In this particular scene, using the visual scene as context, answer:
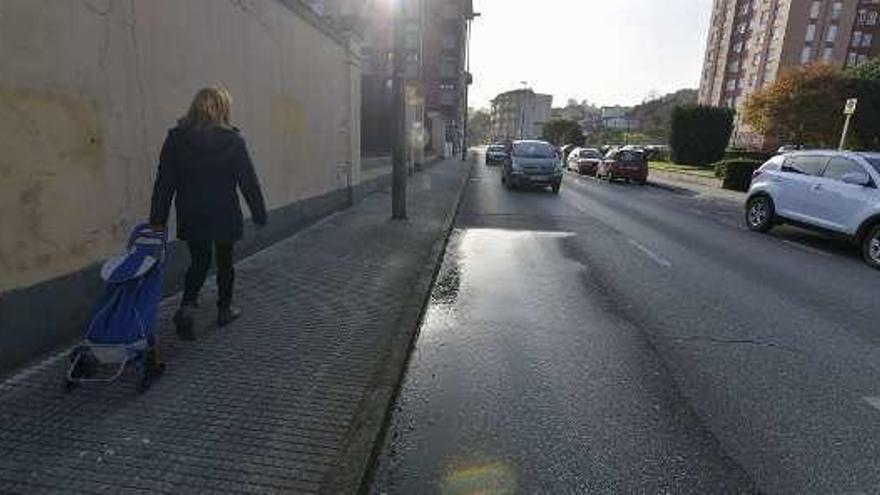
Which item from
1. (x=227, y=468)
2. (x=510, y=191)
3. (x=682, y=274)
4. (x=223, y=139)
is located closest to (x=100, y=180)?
(x=223, y=139)

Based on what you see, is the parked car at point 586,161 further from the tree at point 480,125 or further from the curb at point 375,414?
the tree at point 480,125

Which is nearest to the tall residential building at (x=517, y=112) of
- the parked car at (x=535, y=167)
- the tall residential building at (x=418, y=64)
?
the tall residential building at (x=418, y=64)

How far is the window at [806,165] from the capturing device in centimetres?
1082

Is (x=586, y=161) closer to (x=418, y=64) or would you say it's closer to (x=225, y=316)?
(x=418, y=64)

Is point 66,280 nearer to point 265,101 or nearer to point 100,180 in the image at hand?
point 100,180

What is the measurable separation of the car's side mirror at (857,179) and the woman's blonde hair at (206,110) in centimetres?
1020

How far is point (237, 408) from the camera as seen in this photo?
3516mm

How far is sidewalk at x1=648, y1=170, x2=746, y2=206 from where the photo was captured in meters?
21.1

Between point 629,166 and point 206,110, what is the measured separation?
24.5 m

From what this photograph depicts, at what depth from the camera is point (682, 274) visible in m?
7.92

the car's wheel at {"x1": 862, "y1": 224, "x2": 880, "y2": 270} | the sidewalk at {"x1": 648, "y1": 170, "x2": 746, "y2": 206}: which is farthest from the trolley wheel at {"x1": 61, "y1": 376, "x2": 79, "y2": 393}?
the sidewalk at {"x1": 648, "y1": 170, "x2": 746, "y2": 206}

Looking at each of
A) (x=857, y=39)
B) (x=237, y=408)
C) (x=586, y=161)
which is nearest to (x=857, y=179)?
(x=237, y=408)

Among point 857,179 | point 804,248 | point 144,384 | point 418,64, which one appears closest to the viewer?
point 144,384

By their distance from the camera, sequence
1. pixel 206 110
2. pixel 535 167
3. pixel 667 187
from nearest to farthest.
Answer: pixel 206 110, pixel 535 167, pixel 667 187
